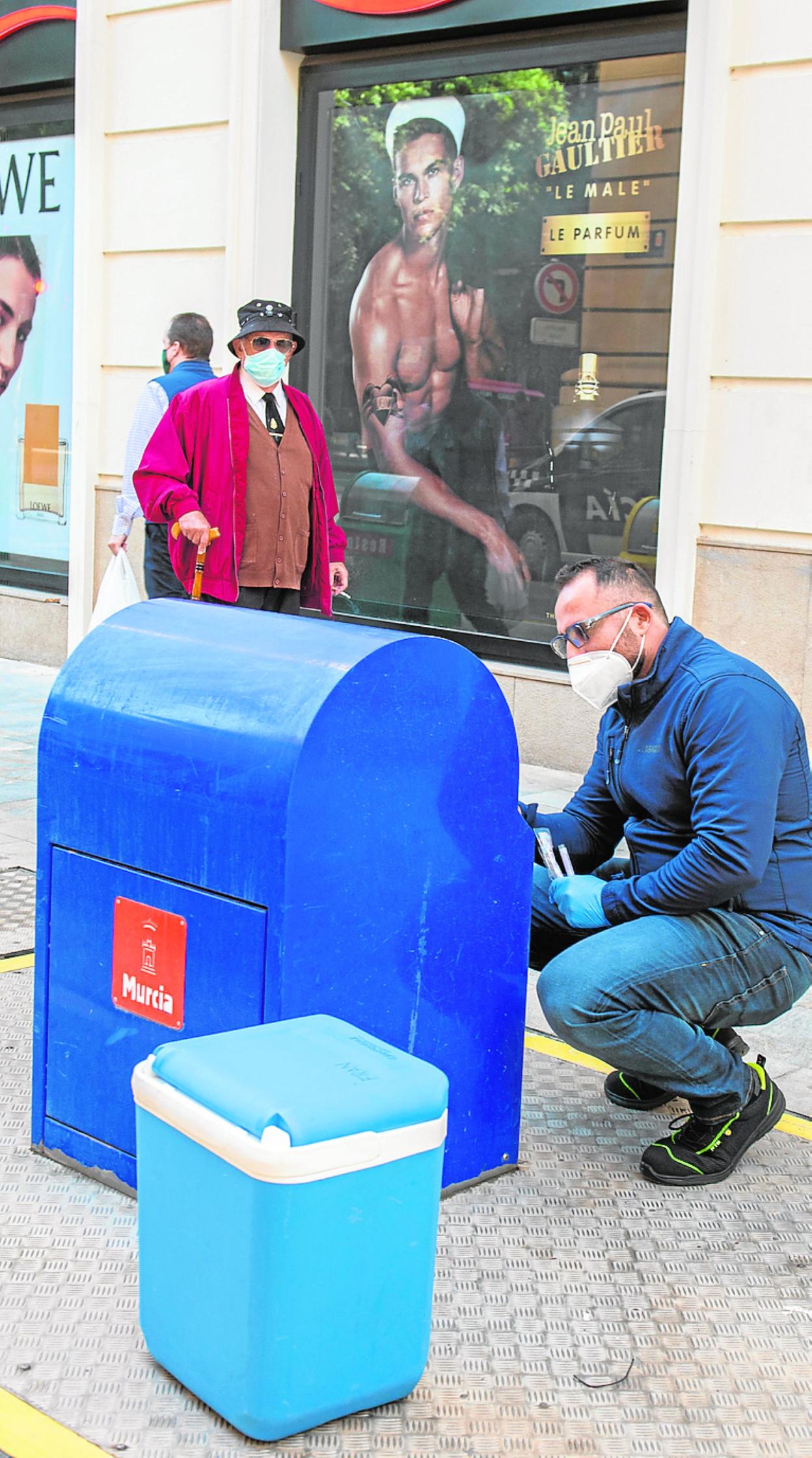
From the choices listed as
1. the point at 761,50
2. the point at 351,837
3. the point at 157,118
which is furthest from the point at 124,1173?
the point at 157,118

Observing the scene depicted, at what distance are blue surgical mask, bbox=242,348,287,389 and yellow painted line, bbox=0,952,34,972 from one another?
2.08 m

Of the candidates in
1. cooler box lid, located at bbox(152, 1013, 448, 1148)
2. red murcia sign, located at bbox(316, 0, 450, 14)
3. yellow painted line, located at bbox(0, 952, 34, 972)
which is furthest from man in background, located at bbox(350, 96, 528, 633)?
cooler box lid, located at bbox(152, 1013, 448, 1148)

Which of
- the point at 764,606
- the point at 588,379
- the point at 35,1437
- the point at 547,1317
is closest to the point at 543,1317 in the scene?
the point at 547,1317

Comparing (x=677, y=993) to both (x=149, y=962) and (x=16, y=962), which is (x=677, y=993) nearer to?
(x=149, y=962)

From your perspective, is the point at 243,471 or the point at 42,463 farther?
the point at 42,463

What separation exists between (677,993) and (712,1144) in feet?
1.25

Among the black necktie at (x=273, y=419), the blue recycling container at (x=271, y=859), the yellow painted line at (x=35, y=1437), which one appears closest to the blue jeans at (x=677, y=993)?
the blue recycling container at (x=271, y=859)

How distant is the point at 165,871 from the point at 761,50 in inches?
192

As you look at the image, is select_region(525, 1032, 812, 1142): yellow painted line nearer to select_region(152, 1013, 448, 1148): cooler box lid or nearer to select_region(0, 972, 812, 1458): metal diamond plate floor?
select_region(0, 972, 812, 1458): metal diamond plate floor

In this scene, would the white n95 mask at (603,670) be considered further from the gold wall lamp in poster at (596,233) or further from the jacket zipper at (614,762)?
the gold wall lamp in poster at (596,233)

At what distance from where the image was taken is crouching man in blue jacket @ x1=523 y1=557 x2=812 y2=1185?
325cm

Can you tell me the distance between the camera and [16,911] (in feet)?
16.7

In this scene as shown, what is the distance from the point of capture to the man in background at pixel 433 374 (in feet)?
26.1

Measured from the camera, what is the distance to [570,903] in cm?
355
